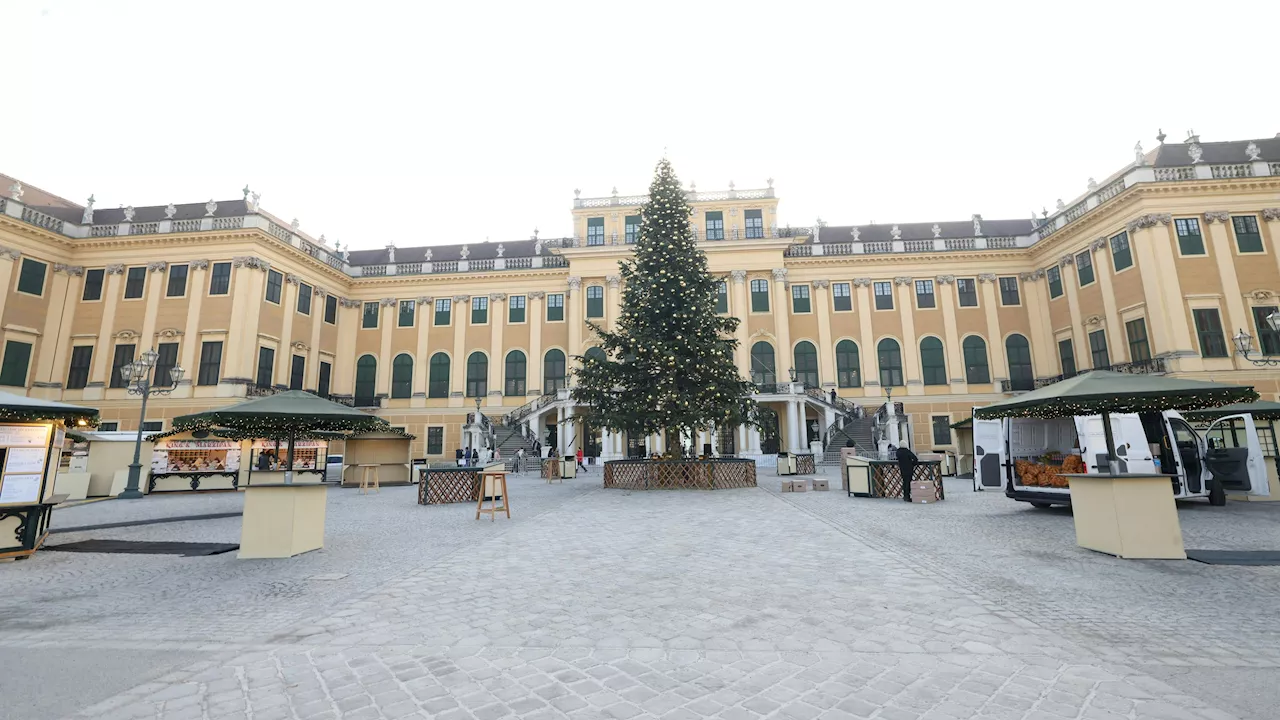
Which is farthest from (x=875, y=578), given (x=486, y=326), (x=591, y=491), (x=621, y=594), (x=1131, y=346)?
(x=486, y=326)

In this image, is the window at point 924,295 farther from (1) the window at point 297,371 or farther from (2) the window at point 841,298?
(1) the window at point 297,371

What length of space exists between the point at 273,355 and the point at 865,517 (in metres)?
31.1

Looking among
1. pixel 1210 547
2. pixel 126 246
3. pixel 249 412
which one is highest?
pixel 126 246

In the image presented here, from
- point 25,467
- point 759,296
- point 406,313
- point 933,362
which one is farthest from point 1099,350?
point 406,313

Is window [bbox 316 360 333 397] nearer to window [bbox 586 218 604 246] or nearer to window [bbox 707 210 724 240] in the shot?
window [bbox 586 218 604 246]

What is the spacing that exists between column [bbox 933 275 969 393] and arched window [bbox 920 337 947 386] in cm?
31

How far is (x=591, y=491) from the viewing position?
658 inches

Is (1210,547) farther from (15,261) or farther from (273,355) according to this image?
(15,261)

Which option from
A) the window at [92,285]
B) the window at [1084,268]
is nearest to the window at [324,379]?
the window at [92,285]

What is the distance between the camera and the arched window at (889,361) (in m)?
33.1

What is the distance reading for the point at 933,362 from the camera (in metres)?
33.1

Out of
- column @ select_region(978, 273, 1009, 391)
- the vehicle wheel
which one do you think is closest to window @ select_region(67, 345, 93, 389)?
the vehicle wheel

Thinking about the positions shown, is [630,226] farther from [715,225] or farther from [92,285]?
[92,285]

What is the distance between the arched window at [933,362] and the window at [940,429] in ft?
6.81
